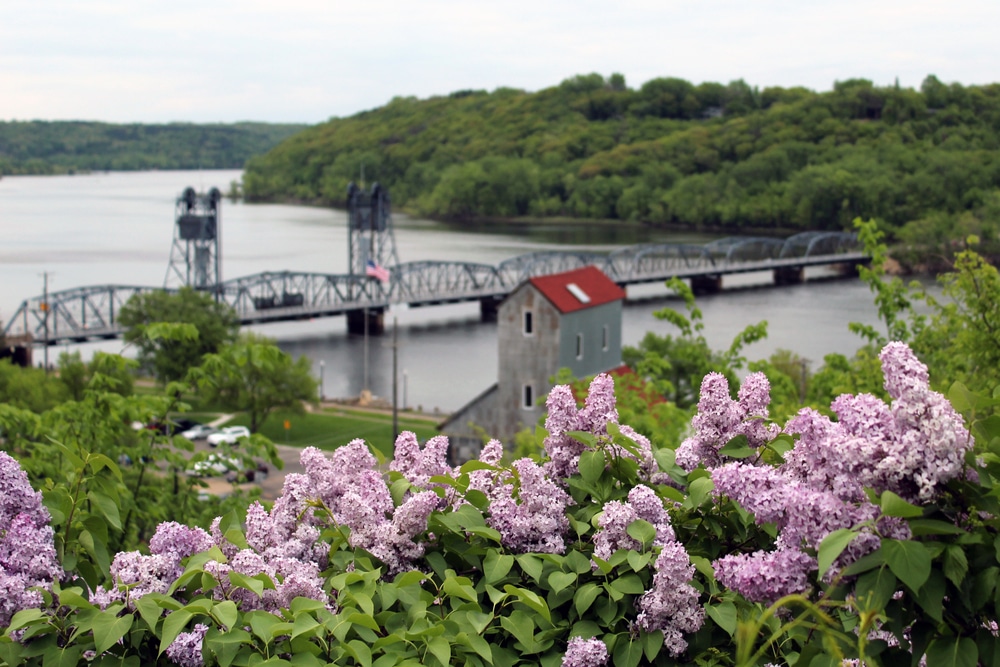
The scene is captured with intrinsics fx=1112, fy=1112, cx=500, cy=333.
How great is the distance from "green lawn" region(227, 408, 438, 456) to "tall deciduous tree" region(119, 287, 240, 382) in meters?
3.23

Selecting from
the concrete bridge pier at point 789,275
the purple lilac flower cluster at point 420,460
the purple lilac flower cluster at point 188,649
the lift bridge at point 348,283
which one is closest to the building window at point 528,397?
the lift bridge at point 348,283

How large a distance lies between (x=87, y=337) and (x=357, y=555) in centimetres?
5674

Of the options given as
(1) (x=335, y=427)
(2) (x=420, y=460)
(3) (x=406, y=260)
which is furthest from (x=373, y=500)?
(3) (x=406, y=260)

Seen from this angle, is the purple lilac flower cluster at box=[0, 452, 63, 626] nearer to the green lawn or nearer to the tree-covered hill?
the green lawn

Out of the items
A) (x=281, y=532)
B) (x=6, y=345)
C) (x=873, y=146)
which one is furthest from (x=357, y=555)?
(x=873, y=146)

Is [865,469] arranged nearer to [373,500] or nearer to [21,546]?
[373,500]

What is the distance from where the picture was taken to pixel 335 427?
39188 millimetres

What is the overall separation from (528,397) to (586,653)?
99.1 ft

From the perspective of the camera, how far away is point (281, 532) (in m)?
4.33

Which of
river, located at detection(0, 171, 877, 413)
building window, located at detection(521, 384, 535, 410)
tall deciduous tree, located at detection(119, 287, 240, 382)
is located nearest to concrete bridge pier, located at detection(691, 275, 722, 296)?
river, located at detection(0, 171, 877, 413)

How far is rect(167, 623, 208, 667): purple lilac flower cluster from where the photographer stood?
349 centimetres

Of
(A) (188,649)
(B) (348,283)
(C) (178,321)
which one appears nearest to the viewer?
(A) (188,649)

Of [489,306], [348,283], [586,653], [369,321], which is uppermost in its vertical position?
[586,653]

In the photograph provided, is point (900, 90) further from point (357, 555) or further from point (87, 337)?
point (357, 555)
